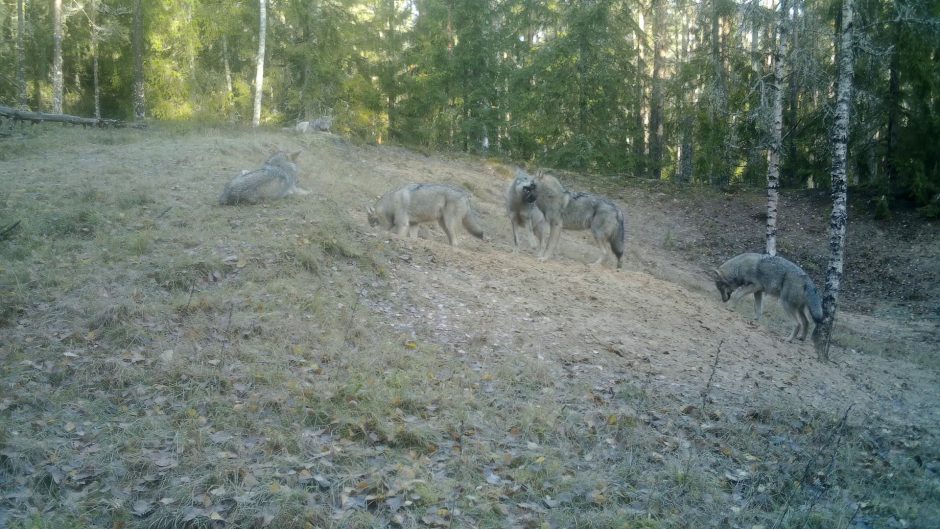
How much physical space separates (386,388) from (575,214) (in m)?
10.0

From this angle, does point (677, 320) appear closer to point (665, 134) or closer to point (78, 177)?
point (78, 177)

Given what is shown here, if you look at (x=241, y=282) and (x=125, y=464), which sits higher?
(x=241, y=282)

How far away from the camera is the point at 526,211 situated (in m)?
16.1

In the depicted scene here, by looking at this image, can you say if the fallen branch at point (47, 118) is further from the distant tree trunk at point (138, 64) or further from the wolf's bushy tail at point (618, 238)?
the wolf's bushy tail at point (618, 238)

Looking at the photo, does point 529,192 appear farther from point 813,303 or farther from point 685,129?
point 685,129

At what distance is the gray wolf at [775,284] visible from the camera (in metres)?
14.3

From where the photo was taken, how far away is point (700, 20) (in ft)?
69.1

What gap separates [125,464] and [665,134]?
32394 millimetres

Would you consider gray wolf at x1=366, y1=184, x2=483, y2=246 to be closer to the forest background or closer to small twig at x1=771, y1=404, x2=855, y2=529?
small twig at x1=771, y1=404, x2=855, y2=529

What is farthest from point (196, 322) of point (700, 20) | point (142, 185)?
point (700, 20)

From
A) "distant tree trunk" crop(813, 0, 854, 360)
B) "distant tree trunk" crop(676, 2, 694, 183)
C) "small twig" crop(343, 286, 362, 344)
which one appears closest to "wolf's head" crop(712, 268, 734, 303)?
"distant tree trunk" crop(813, 0, 854, 360)

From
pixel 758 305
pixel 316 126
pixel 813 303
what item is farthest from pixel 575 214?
pixel 316 126

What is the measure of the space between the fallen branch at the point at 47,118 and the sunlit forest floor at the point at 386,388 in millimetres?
11795

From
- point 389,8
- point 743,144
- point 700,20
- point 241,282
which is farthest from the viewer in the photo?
point 389,8
